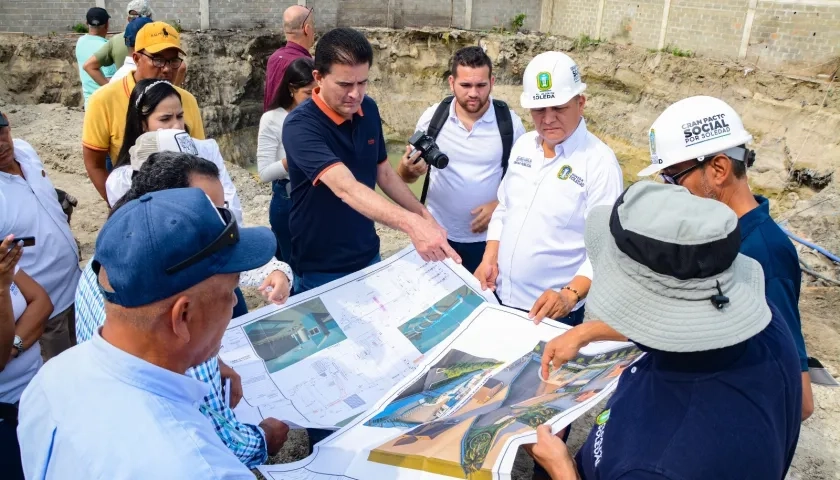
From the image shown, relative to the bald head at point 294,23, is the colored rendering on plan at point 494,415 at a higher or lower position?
lower

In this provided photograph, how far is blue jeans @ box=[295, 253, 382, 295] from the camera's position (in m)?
2.70

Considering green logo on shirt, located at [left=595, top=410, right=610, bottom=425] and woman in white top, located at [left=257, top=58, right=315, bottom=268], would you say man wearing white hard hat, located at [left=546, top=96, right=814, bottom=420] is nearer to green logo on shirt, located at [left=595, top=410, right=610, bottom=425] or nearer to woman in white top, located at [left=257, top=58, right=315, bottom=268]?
green logo on shirt, located at [left=595, top=410, right=610, bottom=425]

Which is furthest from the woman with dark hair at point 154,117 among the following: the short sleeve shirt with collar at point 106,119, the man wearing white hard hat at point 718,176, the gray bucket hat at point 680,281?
the gray bucket hat at point 680,281

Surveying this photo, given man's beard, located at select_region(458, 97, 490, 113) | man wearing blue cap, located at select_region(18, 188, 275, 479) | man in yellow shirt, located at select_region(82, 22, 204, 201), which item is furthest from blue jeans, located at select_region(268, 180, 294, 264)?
man wearing blue cap, located at select_region(18, 188, 275, 479)

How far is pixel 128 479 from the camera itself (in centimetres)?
96

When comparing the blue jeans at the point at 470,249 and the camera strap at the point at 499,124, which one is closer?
the camera strap at the point at 499,124

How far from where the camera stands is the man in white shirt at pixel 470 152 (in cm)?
330

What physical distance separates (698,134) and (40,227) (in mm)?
2671

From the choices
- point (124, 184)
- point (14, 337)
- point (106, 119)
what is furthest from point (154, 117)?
point (14, 337)

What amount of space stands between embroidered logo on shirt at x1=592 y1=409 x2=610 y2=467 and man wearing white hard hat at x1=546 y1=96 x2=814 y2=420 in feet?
1.28

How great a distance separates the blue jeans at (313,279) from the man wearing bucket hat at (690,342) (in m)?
1.62

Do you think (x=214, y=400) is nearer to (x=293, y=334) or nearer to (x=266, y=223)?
(x=293, y=334)

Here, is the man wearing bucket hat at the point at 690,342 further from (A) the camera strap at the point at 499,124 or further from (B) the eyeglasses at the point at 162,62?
(B) the eyeglasses at the point at 162,62

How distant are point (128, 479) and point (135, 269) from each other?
0.37m
